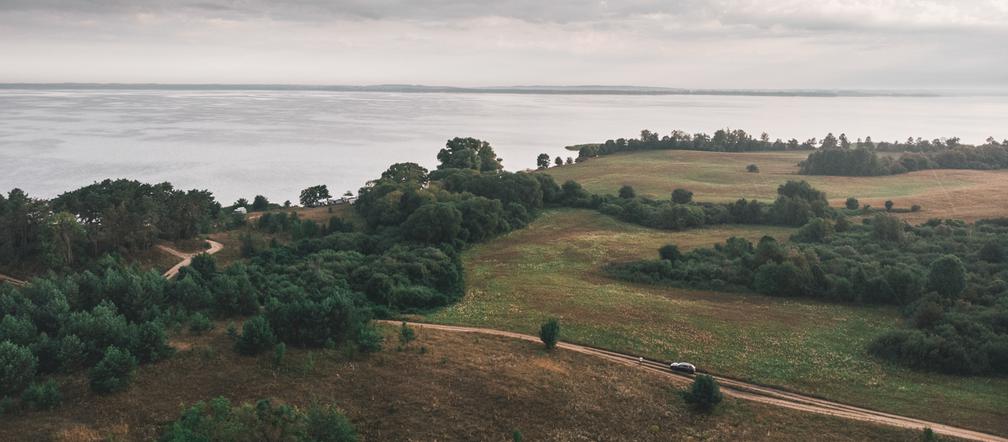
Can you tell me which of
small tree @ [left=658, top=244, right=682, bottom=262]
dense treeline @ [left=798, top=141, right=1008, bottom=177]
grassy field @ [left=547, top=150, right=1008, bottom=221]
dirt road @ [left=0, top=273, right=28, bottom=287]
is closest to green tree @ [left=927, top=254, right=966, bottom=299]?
small tree @ [left=658, top=244, right=682, bottom=262]

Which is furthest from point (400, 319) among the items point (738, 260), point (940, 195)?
point (940, 195)

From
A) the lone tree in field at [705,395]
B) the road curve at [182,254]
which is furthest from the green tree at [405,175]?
the lone tree in field at [705,395]

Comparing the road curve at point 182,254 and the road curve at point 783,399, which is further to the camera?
the road curve at point 182,254

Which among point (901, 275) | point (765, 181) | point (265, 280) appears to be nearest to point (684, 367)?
point (901, 275)

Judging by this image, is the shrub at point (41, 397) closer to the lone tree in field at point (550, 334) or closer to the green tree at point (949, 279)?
the lone tree in field at point (550, 334)

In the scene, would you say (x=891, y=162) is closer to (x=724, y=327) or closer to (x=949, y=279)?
(x=949, y=279)

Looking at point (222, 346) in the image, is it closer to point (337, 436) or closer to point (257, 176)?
point (337, 436)

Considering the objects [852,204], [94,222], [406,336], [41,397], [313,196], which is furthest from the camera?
[313,196]
